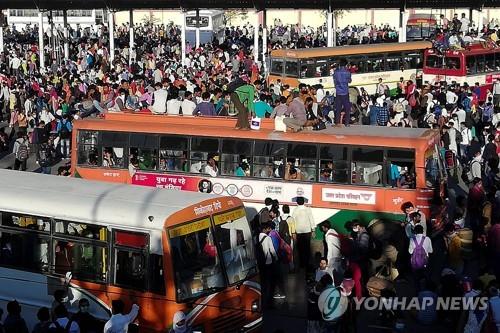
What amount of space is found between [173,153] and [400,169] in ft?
13.6

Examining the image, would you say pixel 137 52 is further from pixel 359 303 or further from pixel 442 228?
pixel 359 303

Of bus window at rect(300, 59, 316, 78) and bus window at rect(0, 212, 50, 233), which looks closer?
bus window at rect(0, 212, 50, 233)

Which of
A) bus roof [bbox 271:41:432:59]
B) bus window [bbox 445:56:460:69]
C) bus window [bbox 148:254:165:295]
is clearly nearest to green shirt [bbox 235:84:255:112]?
bus window [bbox 148:254:165:295]

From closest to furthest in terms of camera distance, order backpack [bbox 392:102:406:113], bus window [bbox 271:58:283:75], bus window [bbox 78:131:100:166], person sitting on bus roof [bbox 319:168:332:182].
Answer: person sitting on bus roof [bbox 319:168:332:182] → bus window [bbox 78:131:100:166] → backpack [bbox 392:102:406:113] → bus window [bbox 271:58:283:75]

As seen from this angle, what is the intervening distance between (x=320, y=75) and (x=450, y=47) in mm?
4982

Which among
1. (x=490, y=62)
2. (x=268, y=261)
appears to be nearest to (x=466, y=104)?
(x=490, y=62)

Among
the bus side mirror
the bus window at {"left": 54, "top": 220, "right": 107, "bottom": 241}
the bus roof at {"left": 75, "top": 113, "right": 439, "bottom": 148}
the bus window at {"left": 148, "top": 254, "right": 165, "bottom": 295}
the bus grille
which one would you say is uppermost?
the bus roof at {"left": 75, "top": 113, "right": 439, "bottom": 148}

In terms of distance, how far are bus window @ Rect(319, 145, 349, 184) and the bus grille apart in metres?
4.98

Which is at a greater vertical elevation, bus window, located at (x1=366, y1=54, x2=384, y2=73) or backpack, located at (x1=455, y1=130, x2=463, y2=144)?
bus window, located at (x1=366, y1=54, x2=384, y2=73)

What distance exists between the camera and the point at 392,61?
112ft

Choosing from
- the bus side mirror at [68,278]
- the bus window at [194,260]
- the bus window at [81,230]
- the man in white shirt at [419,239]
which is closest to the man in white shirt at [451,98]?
the man in white shirt at [419,239]

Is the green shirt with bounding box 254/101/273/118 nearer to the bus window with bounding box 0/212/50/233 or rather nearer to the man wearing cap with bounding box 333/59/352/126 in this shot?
the man wearing cap with bounding box 333/59/352/126

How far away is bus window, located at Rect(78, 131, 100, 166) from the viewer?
1731cm

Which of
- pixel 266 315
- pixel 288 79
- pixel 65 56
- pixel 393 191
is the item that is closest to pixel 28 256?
pixel 266 315
